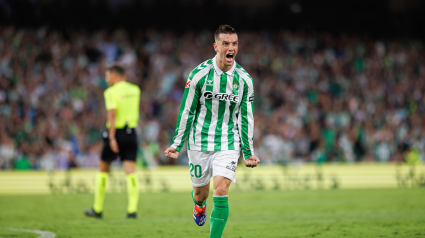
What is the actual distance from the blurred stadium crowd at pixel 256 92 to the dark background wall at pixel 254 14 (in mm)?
598

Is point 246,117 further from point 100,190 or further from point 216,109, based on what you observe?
point 100,190

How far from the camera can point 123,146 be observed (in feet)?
26.1

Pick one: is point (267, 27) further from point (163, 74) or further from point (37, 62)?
point (37, 62)

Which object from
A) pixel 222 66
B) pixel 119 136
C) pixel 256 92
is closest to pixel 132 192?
pixel 119 136

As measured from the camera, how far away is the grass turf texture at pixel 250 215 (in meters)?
6.43

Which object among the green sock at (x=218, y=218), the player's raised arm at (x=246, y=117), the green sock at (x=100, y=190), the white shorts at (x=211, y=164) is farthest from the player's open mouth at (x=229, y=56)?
the green sock at (x=100, y=190)

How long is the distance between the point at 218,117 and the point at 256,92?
15.5 metres

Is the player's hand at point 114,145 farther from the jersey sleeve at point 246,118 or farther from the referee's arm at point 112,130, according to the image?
the jersey sleeve at point 246,118

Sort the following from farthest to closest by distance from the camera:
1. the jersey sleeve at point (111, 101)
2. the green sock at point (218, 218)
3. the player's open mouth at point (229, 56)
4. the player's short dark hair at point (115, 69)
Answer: the player's short dark hair at point (115, 69), the jersey sleeve at point (111, 101), the player's open mouth at point (229, 56), the green sock at point (218, 218)

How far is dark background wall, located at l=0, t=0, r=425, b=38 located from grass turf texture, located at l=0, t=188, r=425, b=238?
39.9 ft

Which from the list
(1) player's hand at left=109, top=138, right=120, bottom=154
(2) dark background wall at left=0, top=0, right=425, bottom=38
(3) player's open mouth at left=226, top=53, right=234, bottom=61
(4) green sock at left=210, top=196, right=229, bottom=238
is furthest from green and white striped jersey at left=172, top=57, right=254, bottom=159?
(2) dark background wall at left=0, top=0, right=425, bottom=38

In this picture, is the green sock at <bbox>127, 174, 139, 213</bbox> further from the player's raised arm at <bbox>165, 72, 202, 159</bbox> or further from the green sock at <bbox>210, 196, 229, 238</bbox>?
the green sock at <bbox>210, 196, 229, 238</bbox>

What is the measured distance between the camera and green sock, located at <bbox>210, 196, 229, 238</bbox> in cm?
484

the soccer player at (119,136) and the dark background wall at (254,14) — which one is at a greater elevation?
the dark background wall at (254,14)
